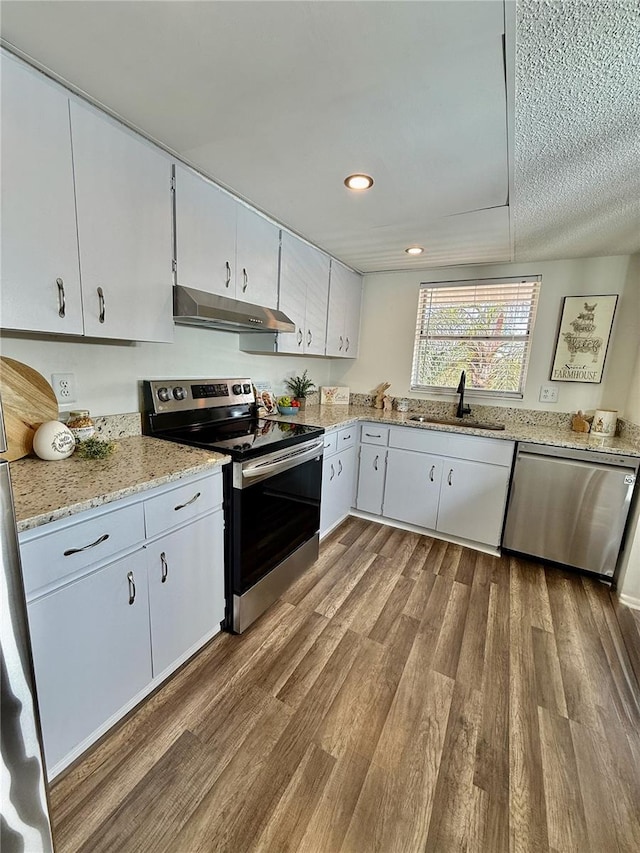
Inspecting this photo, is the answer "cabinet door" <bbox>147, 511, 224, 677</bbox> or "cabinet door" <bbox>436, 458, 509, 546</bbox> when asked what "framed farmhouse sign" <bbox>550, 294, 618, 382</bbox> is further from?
"cabinet door" <bbox>147, 511, 224, 677</bbox>

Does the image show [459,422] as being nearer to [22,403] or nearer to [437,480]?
[437,480]

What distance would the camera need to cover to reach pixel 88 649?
3.80 feet

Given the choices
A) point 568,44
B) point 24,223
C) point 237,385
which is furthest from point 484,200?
point 24,223

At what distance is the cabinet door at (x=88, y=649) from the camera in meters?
1.05

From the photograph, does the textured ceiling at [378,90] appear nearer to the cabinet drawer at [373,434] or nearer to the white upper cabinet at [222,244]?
the white upper cabinet at [222,244]

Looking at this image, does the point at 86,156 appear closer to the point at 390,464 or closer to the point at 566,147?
the point at 566,147

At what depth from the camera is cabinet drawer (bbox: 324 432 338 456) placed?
8.31 ft

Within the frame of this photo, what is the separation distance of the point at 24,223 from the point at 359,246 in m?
2.08

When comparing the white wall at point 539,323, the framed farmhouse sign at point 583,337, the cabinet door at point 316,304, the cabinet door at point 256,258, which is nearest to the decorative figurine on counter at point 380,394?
the white wall at point 539,323

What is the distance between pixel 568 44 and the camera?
3.07ft

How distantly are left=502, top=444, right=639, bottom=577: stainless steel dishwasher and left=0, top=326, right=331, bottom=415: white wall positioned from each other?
7.19 ft

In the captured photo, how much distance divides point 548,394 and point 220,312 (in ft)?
8.64

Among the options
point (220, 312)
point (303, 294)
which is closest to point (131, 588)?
point (220, 312)

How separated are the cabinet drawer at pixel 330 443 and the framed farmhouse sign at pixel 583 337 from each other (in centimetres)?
185
